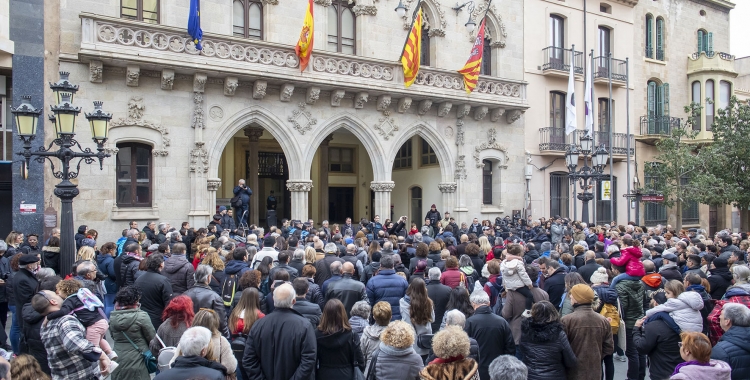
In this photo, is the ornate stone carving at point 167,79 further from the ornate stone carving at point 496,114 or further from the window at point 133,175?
the ornate stone carving at point 496,114

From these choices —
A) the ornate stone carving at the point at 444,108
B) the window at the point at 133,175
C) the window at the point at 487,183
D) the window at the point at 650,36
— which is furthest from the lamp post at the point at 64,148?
the window at the point at 650,36

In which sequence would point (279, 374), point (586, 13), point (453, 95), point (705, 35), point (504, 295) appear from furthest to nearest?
point (705, 35)
point (586, 13)
point (453, 95)
point (504, 295)
point (279, 374)

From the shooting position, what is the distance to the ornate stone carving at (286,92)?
688 inches

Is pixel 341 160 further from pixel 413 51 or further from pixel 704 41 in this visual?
pixel 704 41

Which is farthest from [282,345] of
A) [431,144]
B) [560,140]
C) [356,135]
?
[560,140]

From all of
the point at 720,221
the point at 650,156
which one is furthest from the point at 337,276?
the point at 720,221

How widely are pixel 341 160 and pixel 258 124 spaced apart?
8.13m

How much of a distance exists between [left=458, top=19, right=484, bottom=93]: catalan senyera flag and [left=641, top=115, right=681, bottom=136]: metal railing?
12.9 meters

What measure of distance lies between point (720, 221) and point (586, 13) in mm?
15436

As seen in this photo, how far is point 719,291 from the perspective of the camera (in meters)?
8.32

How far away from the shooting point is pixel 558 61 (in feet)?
82.2

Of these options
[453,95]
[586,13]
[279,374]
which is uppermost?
[586,13]

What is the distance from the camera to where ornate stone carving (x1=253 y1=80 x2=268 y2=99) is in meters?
17.0

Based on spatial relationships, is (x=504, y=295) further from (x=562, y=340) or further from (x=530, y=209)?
(x=530, y=209)
